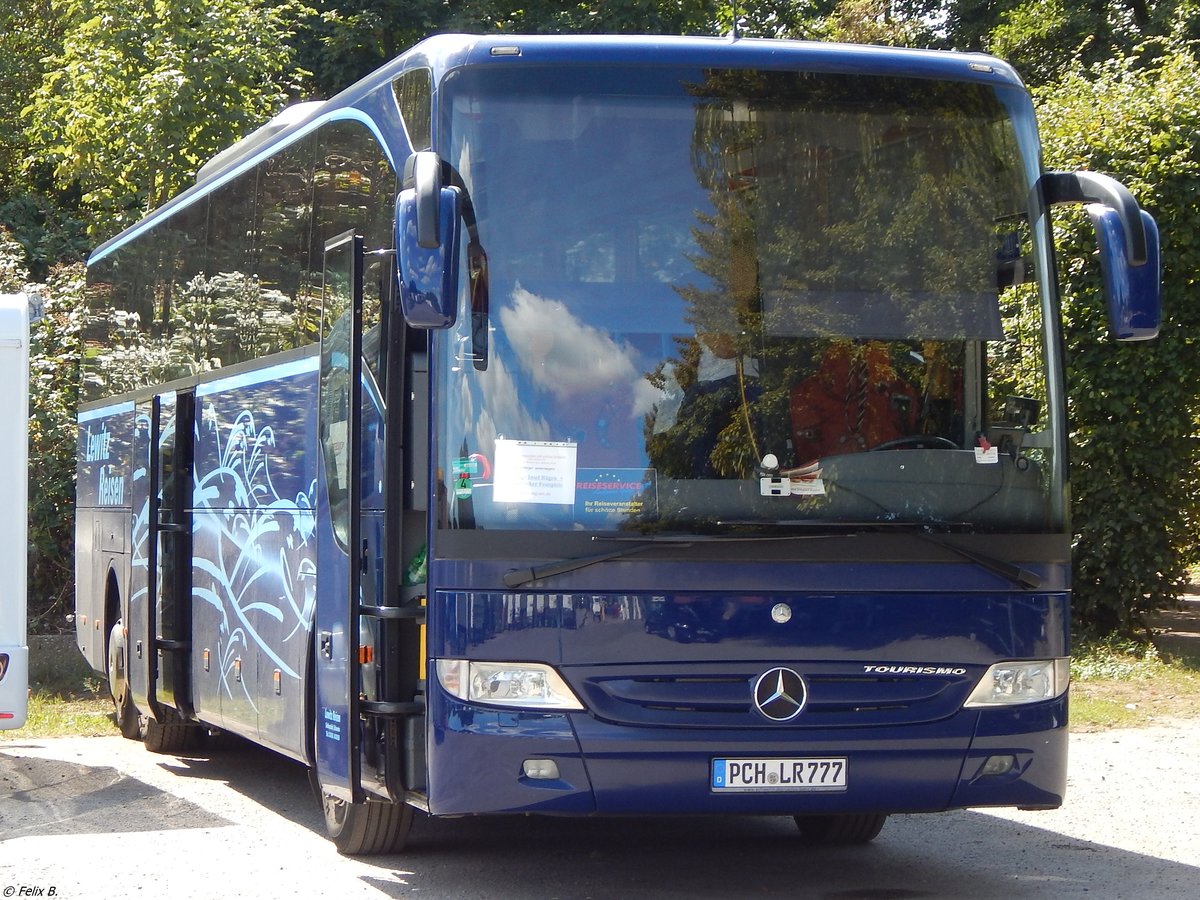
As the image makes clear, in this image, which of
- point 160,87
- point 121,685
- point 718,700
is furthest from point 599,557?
point 160,87

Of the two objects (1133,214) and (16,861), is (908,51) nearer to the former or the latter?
(1133,214)

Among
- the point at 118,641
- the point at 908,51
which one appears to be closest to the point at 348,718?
the point at 908,51

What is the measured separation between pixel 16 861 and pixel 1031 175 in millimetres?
5641

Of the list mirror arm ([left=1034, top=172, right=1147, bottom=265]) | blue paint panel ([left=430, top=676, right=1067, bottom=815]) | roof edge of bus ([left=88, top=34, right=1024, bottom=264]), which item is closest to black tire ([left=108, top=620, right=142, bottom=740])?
roof edge of bus ([left=88, top=34, right=1024, bottom=264])

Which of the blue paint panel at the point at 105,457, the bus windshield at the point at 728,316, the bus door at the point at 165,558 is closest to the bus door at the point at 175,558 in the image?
the bus door at the point at 165,558

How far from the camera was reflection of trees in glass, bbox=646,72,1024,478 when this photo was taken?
6.66 meters

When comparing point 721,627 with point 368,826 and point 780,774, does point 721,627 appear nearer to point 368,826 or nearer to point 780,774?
point 780,774

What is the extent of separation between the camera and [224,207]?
10.4m

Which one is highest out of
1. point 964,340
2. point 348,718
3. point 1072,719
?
point 964,340

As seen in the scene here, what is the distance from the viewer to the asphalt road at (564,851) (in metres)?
7.56

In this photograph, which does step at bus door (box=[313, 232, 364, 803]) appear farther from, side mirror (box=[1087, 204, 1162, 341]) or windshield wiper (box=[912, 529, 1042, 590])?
side mirror (box=[1087, 204, 1162, 341])

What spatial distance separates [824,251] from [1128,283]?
127cm

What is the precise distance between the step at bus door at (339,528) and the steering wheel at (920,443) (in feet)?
7.35

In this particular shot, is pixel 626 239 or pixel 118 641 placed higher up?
pixel 626 239
